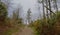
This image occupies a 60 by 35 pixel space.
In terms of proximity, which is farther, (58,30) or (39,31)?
(39,31)

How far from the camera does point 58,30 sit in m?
15.2

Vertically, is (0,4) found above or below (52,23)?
above

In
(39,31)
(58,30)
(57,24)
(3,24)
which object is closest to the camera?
(58,30)

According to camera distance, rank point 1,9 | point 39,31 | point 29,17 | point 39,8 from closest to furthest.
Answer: point 39,31, point 1,9, point 39,8, point 29,17

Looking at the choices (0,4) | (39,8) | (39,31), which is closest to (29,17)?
(39,8)

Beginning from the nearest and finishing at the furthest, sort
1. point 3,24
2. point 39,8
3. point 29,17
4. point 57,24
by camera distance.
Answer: point 57,24 → point 3,24 → point 39,8 → point 29,17

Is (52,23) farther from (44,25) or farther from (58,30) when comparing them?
(58,30)

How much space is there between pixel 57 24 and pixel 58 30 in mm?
1107

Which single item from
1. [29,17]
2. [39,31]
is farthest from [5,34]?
[29,17]

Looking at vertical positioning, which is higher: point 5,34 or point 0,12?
point 0,12

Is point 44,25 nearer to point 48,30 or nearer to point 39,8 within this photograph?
point 48,30

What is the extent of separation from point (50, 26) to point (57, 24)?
2.22ft

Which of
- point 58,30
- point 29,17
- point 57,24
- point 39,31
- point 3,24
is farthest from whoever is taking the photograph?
point 29,17

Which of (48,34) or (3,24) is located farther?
(3,24)
